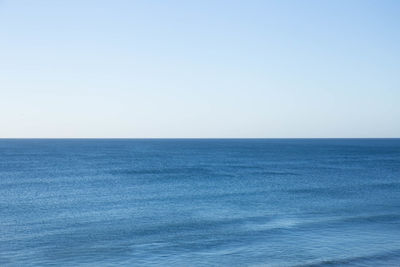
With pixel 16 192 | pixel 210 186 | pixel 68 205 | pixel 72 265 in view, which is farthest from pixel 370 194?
pixel 16 192

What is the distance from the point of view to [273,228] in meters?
33.9

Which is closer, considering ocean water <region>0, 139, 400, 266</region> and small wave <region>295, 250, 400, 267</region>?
small wave <region>295, 250, 400, 267</region>

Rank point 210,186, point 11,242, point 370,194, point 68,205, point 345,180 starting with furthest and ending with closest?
point 345,180 < point 210,186 < point 370,194 < point 68,205 < point 11,242

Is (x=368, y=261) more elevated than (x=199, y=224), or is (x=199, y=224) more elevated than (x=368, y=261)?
(x=199, y=224)

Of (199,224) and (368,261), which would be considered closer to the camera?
(368,261)

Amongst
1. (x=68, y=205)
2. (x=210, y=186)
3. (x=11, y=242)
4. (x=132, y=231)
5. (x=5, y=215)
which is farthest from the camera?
(x=210, y=186)

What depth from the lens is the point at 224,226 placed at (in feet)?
113

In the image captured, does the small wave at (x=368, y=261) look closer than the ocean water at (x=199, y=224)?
Yes

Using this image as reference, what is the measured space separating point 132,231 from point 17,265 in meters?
9.66

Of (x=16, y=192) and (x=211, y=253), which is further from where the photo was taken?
(x=16, y=192)

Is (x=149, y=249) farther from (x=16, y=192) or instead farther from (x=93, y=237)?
(x=16, y=192)

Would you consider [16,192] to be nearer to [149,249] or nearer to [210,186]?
[210,186]

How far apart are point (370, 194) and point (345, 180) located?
15.7m

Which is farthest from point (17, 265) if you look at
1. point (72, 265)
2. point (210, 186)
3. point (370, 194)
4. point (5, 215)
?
point (370, 194)
